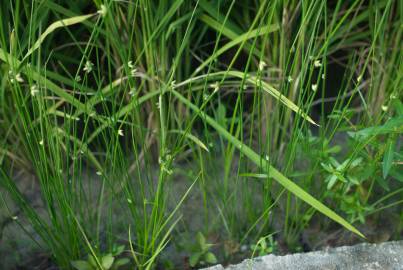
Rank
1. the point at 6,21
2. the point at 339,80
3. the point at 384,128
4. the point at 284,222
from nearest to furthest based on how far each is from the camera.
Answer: the point at 384,128
the point at 6,21
the point at 284,222
the point at 339,80

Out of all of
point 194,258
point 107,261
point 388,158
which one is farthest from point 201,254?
point 388,158

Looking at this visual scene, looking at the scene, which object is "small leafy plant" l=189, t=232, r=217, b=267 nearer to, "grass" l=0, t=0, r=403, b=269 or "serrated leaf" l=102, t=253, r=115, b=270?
"grass" l=0, t=0, r=403, b=269

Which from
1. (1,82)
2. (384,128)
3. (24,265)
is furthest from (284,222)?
(1,82)

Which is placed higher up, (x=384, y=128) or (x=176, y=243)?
(x=384, y=128)

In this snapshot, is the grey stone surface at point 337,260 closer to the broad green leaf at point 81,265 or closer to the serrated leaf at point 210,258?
the serrated leaf at point 210,258

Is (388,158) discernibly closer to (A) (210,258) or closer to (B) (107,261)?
(A) (210,258)

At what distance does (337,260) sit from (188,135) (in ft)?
1.25

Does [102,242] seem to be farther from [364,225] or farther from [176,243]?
[364,225]

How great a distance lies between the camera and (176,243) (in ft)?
4.00

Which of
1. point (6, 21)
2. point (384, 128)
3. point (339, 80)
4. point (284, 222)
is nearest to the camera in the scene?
point (384, 128)

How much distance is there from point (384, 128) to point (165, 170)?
1.28 feet

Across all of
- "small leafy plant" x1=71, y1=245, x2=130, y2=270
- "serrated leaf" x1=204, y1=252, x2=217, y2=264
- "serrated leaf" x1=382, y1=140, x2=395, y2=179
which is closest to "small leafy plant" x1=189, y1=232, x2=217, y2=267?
"serrated leaf" x1=204, y1=252, x2=217, y2=264

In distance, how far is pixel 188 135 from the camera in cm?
103

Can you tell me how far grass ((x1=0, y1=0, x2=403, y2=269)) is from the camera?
1.04 metres
